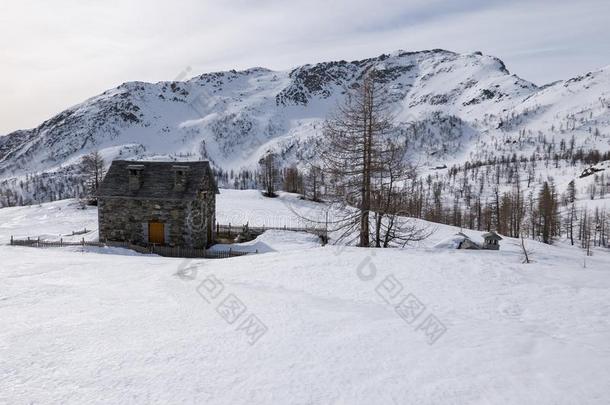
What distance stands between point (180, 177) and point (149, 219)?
407 cm

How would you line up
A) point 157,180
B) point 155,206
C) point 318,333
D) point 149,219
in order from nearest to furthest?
point 318,333
point 155,206
point 149,219
point 157,180

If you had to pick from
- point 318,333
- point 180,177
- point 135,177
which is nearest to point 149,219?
point 135,177

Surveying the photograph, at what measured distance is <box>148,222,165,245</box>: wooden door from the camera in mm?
29875

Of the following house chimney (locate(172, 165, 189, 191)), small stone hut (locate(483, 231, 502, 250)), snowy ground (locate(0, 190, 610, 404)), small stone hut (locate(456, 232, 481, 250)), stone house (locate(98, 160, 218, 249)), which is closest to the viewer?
snowy ground (locate(0, 190, 610, 404))

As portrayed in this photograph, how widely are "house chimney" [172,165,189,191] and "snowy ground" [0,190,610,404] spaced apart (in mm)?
14763

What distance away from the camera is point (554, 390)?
6180 millimetres

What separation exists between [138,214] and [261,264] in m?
18.4

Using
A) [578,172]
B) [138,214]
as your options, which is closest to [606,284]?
[138,214]

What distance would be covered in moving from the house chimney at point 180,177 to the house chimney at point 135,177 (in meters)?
2.86

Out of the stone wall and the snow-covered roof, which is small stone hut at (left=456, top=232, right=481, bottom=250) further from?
the snow-covered roof

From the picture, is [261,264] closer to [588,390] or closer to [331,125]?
[331,125]

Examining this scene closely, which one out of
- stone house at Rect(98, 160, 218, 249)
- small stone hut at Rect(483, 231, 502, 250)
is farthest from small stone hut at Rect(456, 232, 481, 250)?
stone house at Rect(98, 160, 218, 249)

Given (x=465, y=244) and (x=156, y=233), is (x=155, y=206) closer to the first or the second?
(x=156, y=233)

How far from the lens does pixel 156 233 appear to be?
29.9 m
